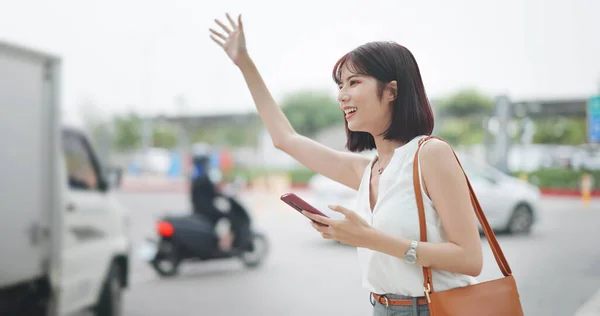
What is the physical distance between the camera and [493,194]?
Answer: 40.7 feet

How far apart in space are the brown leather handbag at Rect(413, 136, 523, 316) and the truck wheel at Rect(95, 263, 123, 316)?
424 centimetres

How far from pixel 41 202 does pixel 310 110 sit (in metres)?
45.3

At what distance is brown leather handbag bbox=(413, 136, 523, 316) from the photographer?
65.9 inches

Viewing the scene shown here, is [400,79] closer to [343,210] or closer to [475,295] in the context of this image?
[343,210]

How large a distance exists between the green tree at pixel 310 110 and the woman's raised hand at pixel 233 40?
1770 inches

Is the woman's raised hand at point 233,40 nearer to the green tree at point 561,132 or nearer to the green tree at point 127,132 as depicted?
the green tree at point 561,132

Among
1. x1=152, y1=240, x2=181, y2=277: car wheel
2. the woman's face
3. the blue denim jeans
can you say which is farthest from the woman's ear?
x1=152, y1=240, x2=181, y2=277: car wheel

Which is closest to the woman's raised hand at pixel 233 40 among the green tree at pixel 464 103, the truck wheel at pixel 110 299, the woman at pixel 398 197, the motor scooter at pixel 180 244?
the woman at pixel 398 197

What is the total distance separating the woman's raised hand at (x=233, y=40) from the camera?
7.04 feet

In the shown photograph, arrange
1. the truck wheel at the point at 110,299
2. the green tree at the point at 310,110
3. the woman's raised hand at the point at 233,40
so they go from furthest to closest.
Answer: the green tree at the point at 310,110, the truck wheel at the point at 110,299, the woman's raised hand at the point at 233,40

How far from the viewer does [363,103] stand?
1805mm

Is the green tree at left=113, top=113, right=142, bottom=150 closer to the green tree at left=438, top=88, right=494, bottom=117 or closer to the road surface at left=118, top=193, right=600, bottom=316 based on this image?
the green tree at left=438, top=88, right=494, bottom=117

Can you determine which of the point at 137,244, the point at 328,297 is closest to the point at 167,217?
the point at 328,297

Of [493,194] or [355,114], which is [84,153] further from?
[493,194]
